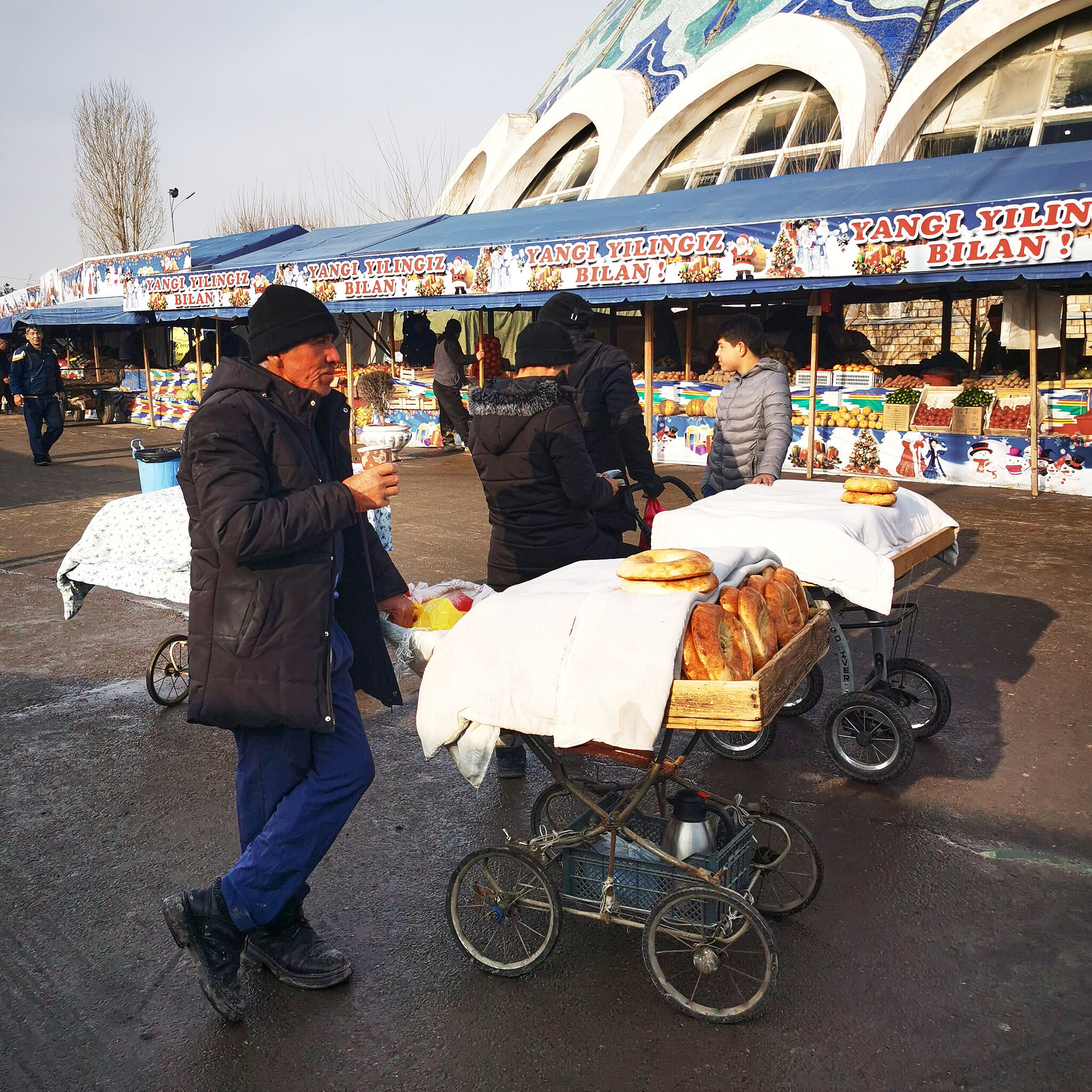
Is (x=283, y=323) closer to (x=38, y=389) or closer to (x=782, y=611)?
(x=782, y=611)

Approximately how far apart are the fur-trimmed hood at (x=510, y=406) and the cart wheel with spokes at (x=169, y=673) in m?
2.17

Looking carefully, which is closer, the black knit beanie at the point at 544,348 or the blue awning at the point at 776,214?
the black knit beanie at the point at 544,348

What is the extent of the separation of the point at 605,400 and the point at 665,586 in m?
Answer: 2.76

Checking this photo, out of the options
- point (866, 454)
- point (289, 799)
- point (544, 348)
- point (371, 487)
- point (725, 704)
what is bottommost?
point (866, 454)

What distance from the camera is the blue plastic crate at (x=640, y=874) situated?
3.11m

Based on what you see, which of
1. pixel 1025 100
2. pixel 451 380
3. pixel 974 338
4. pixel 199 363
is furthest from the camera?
pixel 199 363

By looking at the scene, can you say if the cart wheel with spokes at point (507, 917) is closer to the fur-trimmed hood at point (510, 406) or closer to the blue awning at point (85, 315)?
the fur-trimmed hood at point (510, 406)

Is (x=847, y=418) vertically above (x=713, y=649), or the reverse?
(x=713, y=649)

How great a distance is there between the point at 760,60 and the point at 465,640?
66.7 feet

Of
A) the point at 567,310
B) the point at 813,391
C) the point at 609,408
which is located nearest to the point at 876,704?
the point at 609,408

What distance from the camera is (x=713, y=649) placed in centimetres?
292

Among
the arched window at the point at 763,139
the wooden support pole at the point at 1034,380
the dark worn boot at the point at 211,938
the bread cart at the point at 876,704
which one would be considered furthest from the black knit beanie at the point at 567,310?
the arched window at the point at 763,139

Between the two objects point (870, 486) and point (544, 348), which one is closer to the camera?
point (544, 348)

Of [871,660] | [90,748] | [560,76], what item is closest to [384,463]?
[90,748]
